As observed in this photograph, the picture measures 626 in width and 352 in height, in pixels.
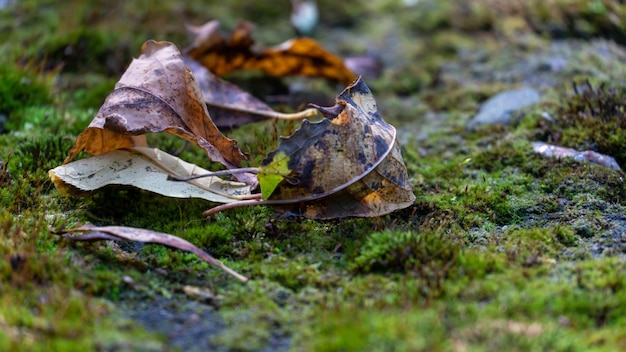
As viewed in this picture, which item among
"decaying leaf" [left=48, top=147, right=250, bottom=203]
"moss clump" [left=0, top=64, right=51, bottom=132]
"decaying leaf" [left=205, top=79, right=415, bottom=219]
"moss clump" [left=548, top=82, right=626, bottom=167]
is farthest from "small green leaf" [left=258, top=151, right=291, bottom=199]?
"moss clump" [left=0, top=64, right=51, bottom=132]

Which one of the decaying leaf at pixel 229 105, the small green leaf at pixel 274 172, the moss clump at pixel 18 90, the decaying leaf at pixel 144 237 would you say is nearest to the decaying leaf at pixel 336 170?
the small green leaf at pixel 274 172

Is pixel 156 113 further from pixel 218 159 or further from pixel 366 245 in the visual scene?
pixel 366 245

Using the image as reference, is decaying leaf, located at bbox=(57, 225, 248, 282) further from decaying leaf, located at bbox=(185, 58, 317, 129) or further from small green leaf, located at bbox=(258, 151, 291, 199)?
decaying leaf, located at bbox=(185, 58, 317, 129)

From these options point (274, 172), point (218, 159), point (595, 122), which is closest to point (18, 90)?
point (218, 159)

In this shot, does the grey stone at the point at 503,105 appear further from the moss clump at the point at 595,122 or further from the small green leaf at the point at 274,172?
Result: the small green leaf at the point at 274,172

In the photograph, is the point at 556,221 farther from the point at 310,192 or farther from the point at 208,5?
the point at 208,5

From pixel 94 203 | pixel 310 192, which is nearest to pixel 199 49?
pixel 94 203

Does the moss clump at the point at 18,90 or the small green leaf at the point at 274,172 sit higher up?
the moss clump at the point at 18,90
